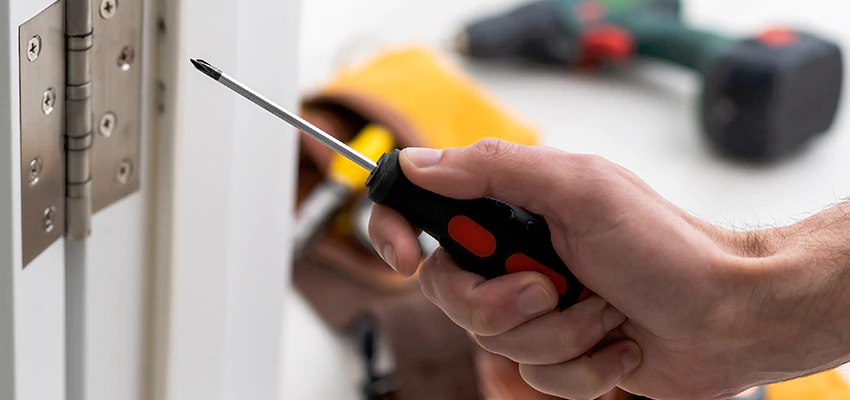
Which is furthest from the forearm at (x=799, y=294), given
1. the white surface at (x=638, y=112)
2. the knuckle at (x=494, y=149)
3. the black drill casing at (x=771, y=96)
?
the black drill casing at (x=771, y=96)

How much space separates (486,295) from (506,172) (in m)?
0.05

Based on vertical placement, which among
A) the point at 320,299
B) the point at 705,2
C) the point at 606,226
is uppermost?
the point at 606,226

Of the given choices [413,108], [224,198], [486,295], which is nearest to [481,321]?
[486,295]

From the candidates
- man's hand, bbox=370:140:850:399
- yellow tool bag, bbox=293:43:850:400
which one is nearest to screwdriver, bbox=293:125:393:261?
yellow tool bag, bbox=293:43:850:400

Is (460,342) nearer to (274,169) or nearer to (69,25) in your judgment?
(274,169)

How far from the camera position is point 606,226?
1.25ft

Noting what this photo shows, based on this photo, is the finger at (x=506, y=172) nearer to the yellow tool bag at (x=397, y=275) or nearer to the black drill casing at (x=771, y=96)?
the yellow tool bag at (x=397, y=275)

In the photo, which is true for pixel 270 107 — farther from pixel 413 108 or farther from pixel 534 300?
pixel 413 108

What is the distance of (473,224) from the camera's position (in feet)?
1.17

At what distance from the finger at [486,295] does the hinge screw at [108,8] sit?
0.14 metres

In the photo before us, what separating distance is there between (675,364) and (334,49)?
0.73 m

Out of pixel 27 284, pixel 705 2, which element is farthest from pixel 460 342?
pixel 705 2

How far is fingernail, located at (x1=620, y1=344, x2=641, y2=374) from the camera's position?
42 cm

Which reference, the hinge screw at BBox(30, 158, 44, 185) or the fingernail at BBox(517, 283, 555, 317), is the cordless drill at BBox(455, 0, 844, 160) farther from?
the hinge screw at BBox(30, 158, 44, 185)
